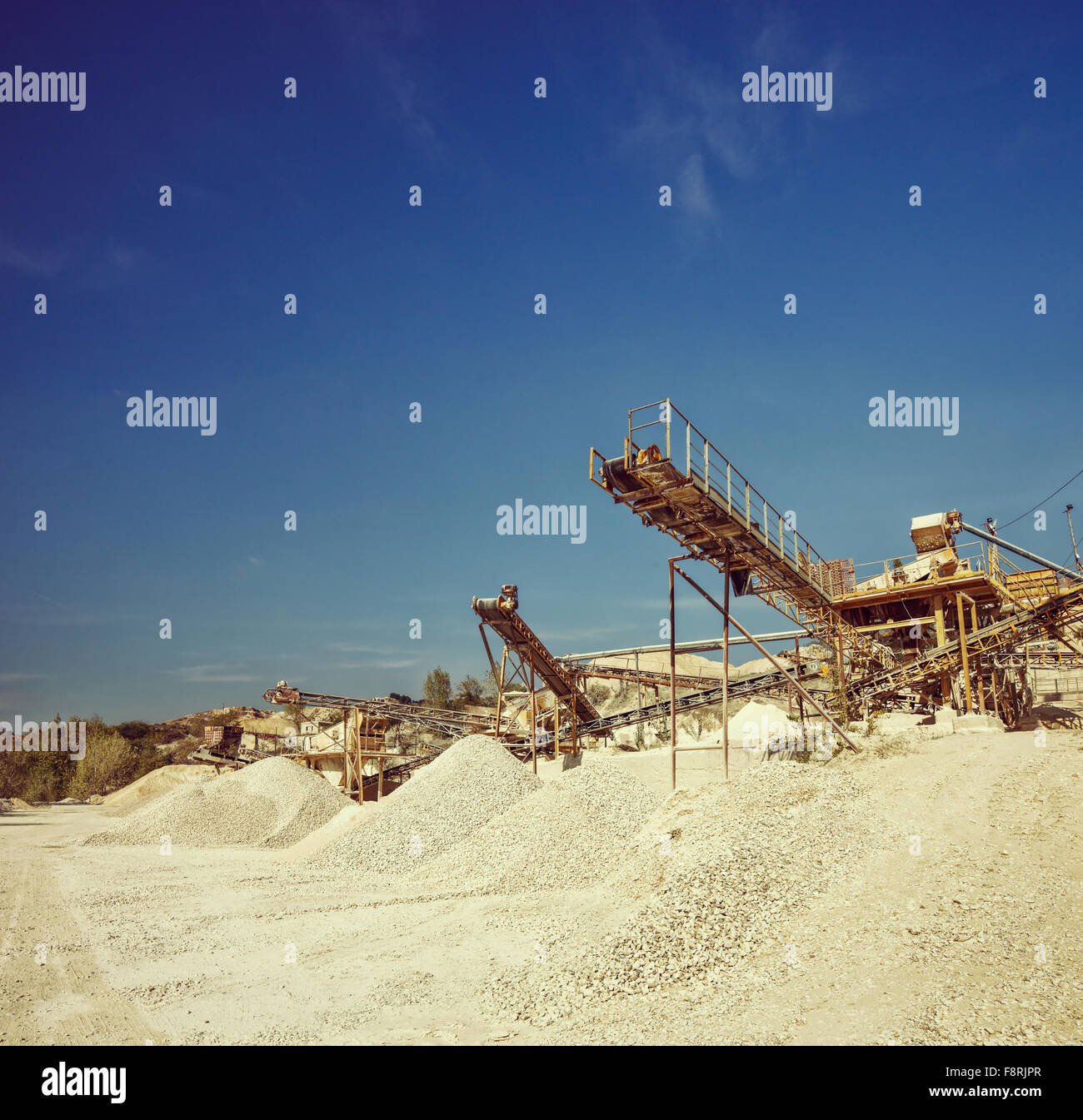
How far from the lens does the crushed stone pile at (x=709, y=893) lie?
6887 millimetres

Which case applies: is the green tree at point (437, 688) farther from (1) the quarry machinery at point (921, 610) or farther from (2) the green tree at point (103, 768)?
(1) the quarry machinery at point (921, 610)

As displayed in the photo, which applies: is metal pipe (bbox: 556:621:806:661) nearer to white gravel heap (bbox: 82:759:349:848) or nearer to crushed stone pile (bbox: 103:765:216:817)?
white gravel heap (bbox: 82:759:349:848)

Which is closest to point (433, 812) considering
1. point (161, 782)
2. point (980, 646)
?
point (980, 646)

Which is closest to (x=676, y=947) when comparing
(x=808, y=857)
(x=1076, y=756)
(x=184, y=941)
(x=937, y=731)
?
(x=808, y=857)

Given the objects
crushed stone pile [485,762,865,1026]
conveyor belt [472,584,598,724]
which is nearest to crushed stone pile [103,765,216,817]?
conveyor belt [472,584,598,724]

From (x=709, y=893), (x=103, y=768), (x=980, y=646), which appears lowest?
(x=103, y=768)

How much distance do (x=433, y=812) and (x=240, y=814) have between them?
797 centimetres

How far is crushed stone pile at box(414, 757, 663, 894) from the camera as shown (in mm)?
12398

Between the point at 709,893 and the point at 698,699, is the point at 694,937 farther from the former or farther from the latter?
the point at 698,699

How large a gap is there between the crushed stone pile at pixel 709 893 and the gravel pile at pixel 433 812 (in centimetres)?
549

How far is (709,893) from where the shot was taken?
26.4ft
